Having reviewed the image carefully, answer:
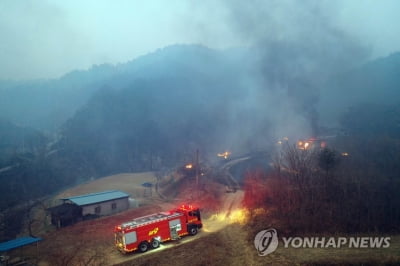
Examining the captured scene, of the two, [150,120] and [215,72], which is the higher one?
[215,72]

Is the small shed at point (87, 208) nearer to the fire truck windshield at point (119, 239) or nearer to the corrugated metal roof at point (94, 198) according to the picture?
the corrugated metal roof at point (94, 198)

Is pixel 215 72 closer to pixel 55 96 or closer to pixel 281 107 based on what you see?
pixel 281 107

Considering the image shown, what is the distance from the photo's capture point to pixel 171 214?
26500mm

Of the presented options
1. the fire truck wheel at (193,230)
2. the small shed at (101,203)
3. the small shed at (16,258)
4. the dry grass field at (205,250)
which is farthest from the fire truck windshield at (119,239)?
the small shed at (101,203)

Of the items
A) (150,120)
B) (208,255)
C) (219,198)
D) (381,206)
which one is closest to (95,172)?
(150,120)

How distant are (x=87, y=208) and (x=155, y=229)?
1804 centimetres

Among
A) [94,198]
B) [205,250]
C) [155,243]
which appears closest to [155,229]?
[155,243]

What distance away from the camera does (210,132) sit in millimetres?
107250

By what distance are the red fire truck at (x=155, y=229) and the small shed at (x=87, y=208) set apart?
49.9 feet

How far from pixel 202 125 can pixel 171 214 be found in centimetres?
8413

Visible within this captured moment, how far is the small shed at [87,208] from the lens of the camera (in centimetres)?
3566

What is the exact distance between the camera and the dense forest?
35312mm

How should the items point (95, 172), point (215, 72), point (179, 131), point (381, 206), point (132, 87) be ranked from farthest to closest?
point (215, 72) → point (132, 87) → point (179, 131) → point (95, 172) → point (381, 206)

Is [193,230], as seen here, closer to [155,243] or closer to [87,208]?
[155,243]
